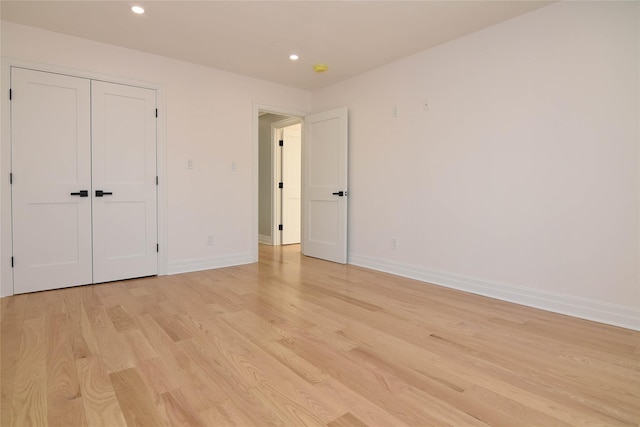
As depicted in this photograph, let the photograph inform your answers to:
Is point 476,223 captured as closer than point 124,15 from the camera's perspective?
No

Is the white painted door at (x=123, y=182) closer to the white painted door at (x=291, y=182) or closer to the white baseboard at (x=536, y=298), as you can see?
the white painted door at (x=291, y=182)

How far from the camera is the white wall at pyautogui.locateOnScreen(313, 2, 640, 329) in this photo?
8.04ft

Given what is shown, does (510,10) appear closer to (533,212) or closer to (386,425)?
(533,212)

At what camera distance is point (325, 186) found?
15.8ft

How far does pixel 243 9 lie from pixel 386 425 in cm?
303

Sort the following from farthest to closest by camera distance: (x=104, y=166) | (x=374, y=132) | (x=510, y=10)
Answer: (x=374, y=132) → (x=104, y=166) → (x=510, y=10)

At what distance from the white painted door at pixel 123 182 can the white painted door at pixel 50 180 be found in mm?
90

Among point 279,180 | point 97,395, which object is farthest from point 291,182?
point 97,395

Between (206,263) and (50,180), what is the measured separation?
1760 millimetres

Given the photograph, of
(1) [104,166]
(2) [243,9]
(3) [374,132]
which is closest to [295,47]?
(2) [243,9]

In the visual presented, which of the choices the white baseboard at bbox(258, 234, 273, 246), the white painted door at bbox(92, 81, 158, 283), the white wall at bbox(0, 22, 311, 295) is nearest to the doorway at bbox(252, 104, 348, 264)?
the white wall at bbox(0, 22, 311, 295)

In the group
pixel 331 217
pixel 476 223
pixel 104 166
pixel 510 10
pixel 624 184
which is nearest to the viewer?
pixel 624 184

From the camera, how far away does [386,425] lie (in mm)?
1374

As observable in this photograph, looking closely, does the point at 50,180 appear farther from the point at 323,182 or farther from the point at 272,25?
the point at 323,182
